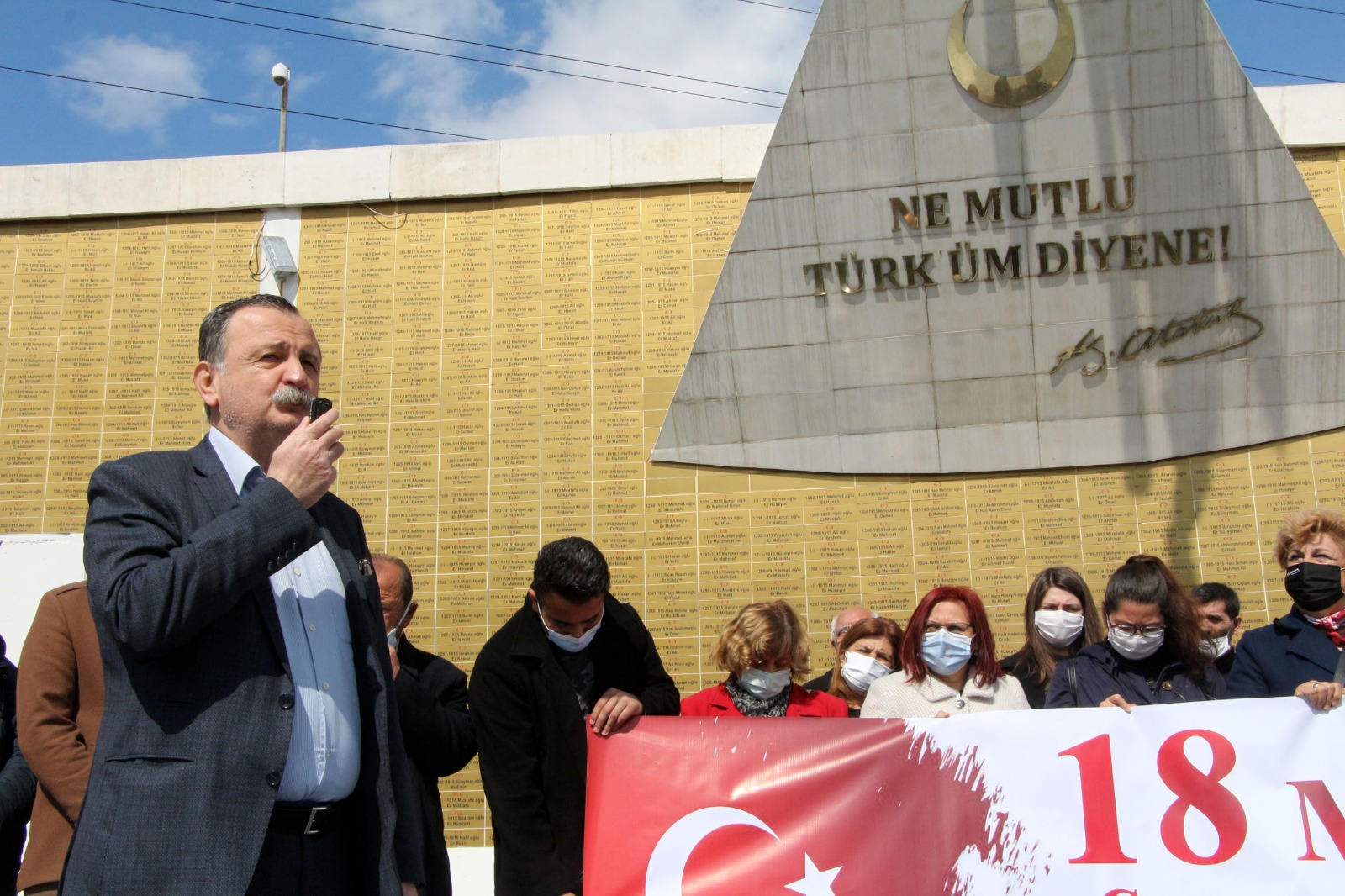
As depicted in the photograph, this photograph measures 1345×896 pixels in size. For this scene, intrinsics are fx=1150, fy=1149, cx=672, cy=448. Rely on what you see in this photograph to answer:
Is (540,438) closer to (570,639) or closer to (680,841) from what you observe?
(570,639)

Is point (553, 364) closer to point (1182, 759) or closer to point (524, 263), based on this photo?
point (524, 263)

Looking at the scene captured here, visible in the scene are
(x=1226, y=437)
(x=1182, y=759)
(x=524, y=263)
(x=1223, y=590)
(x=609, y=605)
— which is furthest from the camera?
Result: (x=524, y=263)

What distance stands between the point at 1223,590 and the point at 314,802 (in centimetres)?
511

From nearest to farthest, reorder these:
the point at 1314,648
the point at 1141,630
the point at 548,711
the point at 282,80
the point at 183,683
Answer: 1. the point at 183,683
2. the point at 548,711
3. the point at 1314,648
4. the point at 1141,630
5. the point at 282,80

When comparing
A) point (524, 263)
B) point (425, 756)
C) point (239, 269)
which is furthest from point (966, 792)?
point (239, 269)

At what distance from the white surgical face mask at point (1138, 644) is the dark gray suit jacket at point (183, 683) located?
2811mm

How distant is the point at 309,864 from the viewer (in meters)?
2.05

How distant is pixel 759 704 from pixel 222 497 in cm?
237

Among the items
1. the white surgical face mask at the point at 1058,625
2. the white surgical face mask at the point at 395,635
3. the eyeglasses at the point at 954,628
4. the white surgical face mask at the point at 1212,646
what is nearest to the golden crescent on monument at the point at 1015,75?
the white surgical face mask at the point at 1212,646

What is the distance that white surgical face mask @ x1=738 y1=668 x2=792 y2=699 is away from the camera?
13.4 ft

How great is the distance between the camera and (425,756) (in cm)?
391

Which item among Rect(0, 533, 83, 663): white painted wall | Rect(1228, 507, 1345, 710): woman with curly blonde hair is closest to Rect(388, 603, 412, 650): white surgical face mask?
Rect(1228, 507, 1345, 710): woman with curly blonde hair

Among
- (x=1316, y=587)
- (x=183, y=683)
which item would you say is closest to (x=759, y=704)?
(x=1316, y=587)

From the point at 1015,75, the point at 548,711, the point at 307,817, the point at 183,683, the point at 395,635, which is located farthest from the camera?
the point at 1015,75
